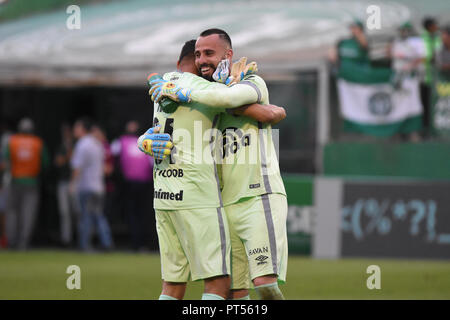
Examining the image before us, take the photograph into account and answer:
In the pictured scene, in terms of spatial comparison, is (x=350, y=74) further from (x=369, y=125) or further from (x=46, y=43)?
(x=46, y=43)

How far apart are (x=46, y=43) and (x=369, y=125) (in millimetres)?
7178

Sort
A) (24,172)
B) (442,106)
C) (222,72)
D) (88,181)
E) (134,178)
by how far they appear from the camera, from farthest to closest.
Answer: (24,172) → (134,178) → (88,181) → (442,106) → (222,72)

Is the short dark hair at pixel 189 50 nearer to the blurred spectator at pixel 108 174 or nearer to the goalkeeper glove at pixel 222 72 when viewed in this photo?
the goalkeeper glove at pixel 222 72

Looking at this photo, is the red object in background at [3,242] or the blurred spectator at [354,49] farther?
the red object in background at [3,242]

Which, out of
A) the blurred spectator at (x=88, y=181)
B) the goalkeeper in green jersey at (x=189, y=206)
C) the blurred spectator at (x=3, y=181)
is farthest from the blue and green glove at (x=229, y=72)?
the blurred spectator at (x=3, y=181)

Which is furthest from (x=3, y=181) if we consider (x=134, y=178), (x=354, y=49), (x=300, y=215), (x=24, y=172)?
(x=354, y=49)

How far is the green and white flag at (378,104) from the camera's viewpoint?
1588cm

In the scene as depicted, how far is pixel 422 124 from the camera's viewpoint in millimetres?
15953

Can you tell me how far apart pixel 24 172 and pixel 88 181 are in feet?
4.69

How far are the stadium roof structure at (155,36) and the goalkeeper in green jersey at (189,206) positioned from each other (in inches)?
423

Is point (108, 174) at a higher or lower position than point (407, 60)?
lower

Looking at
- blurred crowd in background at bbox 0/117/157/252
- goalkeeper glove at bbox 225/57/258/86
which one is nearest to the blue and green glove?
goalkeeper glove at bbox 225/57/258/86

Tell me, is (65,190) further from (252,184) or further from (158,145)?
(158,145)

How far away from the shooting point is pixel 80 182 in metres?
16.9
